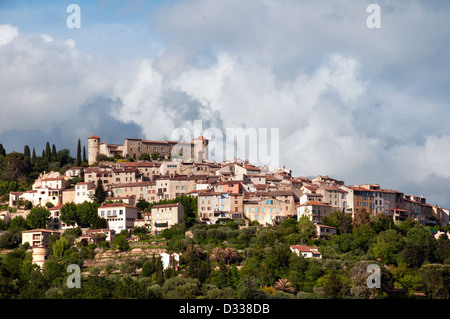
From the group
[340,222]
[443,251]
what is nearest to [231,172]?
[340,222]

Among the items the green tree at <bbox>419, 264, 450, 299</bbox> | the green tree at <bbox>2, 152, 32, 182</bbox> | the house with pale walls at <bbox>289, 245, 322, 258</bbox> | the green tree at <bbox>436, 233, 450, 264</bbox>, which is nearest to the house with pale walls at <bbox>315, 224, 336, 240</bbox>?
the house with pale walls at <bbox>289, 245, 322, 258</bbox>

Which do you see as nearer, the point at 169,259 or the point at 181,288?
the point at 181,288

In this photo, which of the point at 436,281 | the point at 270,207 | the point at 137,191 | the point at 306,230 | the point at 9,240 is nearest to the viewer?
the point at 436,281

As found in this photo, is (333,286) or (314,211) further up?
(314,211)

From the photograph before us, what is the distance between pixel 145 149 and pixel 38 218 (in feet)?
84.9

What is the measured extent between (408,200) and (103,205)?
35885 mm

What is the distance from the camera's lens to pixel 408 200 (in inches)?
4094

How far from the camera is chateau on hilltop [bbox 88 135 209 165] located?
386 ft

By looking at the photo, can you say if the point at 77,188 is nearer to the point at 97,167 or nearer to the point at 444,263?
the point at 97,167

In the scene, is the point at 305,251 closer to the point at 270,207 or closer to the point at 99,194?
the point at 270,207

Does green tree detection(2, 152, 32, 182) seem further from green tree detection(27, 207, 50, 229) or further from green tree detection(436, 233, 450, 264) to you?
green tree detection(436, 233, 450, 264)

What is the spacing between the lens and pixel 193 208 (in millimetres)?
95500

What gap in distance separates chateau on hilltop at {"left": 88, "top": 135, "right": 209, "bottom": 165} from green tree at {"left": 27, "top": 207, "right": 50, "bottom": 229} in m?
20.8
